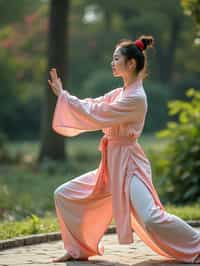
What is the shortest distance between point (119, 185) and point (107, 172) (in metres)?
0.25

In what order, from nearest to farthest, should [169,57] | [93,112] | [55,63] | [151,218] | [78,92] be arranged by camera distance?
[151,218]
[93,112]
[55,63]
[78,92]
[169,57]

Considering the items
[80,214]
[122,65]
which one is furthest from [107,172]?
[122,65]

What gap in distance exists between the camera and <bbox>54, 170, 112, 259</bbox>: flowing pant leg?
7.17 metres

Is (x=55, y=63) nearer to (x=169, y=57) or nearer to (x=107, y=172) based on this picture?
(x=107, y=172)

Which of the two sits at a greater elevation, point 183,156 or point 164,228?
point 183,156

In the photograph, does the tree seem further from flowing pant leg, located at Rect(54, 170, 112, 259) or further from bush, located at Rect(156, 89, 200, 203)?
flowing pant leg, located at Rect(54, 170, 112, 259)

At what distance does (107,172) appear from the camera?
7219 millimetres

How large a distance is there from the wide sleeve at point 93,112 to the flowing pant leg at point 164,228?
51cm

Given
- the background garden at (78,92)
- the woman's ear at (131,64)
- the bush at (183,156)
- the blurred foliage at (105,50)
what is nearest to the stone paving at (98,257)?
the background garden at (78,92)

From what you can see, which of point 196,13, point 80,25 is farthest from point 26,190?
point 80,25

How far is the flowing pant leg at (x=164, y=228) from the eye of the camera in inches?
267

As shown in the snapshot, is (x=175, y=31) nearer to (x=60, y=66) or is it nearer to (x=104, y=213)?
(x=60, y=66)

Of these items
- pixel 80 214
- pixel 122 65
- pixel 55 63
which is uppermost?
pixel 55 63

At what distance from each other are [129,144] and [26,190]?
32.4 ft
